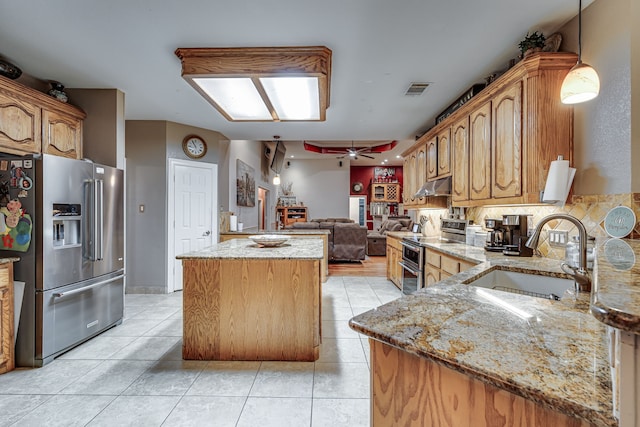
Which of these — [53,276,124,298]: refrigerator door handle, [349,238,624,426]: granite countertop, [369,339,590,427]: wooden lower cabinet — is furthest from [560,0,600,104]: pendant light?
[53,276,124,298]: refrigerator door handle

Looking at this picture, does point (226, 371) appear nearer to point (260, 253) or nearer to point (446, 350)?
point (260, 253)

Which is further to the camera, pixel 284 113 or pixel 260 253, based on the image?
pixel 284 113

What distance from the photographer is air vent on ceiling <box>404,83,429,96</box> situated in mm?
2971

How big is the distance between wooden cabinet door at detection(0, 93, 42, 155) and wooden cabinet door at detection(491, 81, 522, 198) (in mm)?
4126

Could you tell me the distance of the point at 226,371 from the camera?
216cm

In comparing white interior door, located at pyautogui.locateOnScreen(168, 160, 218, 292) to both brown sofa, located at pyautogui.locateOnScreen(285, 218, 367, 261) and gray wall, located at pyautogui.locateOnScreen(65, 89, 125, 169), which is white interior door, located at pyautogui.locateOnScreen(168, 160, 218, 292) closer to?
gray wall, located at pyautogui.locateOnScreen(65, 89, 125, 169)

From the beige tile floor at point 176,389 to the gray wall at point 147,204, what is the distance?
1455 mm

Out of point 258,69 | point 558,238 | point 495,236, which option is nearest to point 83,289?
point 258,69

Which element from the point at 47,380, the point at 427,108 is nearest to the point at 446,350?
the point at 47,380

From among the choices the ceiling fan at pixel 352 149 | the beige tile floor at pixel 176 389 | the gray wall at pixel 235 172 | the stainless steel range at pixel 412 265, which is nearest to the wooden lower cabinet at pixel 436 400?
the beige tile floor at pixel 176 389

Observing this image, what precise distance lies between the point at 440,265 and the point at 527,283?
3.85ft

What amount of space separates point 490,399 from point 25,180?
319 cm

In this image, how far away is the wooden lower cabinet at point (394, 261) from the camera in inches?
170

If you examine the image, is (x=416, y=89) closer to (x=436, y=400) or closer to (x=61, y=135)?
(x=436, y=400)
